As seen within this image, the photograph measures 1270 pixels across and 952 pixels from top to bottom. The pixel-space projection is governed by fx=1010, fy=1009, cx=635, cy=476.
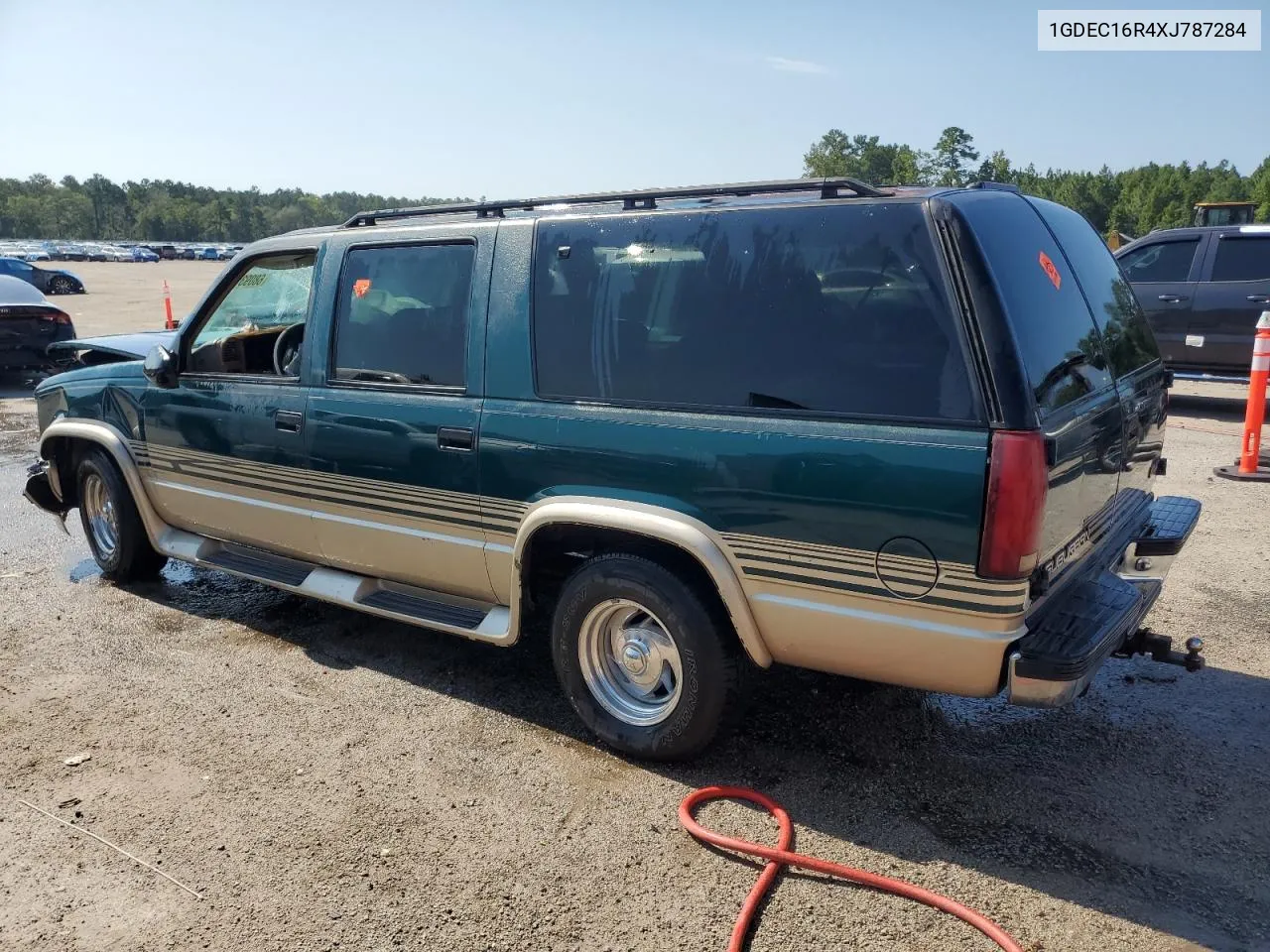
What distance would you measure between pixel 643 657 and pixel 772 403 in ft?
3.60

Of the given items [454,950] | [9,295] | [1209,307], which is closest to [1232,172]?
[1209,307]

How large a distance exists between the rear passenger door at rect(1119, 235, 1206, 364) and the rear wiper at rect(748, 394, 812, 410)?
924 centimetres

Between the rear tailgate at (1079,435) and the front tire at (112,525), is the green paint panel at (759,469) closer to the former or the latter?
the rear tailgate at (1079,435)

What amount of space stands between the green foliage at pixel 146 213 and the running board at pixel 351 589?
15018cm

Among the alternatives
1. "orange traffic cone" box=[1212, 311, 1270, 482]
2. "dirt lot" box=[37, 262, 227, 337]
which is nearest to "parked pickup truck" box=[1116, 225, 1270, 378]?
"orange traffic cone" box=[1212, 311, 1270, 482]

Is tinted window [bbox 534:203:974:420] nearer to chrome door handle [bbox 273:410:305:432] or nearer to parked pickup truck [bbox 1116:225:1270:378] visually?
chrome door handle [bbox 273:410:305:432]

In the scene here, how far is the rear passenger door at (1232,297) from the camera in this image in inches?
412

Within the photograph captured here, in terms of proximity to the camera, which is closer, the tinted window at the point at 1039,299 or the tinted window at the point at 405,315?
the tinted window at the point at 1039,299

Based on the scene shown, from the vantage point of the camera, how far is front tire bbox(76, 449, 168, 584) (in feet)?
18.0

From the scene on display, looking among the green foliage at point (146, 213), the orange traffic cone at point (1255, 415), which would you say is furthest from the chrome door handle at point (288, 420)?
the green foliage at point (146, 213)

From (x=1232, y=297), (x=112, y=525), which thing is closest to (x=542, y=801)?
(x=112, y=525)

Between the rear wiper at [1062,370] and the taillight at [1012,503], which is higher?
the rear wiper at [1062,370]

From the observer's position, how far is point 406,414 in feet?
13.2

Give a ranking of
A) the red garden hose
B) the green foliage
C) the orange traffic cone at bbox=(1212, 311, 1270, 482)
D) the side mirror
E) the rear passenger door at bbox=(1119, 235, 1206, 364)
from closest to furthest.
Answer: the red garden hose, the side mirror, the orange traffic cone at bbox=(1212, 311, 1270, 482), the rear passenger door at bbox=(1119, 235, 1206, 364), the green foliage
